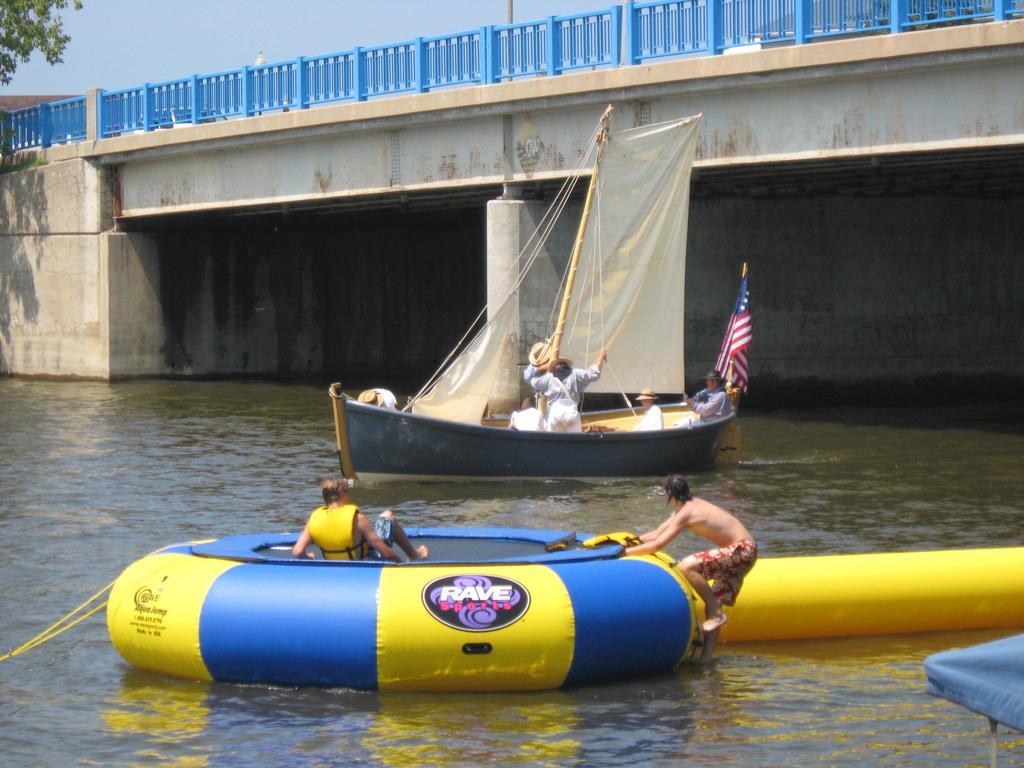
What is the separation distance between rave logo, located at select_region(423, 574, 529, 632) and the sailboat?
10.2m

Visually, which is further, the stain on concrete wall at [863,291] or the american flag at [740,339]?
the stain on concrete wall at [863,291]

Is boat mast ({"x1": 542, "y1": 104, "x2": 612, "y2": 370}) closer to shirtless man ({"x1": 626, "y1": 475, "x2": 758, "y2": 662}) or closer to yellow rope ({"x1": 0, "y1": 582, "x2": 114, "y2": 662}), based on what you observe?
yellow rope ({"x1": 0, "y1": 582, "x2": 114, "y2": 662})

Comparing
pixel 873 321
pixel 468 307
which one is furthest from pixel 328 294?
pixel 873 321

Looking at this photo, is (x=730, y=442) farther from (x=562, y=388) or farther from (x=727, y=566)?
(x=727, y=566)

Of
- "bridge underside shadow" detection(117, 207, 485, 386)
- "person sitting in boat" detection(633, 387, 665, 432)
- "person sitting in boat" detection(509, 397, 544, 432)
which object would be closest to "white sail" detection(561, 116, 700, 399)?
"person sitting in boat" detection(633, 387, 665, 432)

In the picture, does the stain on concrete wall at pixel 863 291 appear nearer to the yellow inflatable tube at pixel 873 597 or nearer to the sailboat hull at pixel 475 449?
the sailboat hull at pixel 475 449

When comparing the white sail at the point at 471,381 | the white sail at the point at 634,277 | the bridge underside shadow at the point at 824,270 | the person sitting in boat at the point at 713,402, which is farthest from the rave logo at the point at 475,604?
the bridge underside shadow at the point at 824,270

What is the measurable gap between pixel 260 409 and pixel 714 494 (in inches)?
560

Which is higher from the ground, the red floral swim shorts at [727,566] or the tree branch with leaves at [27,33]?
the tree branch with leaves at [27,33]

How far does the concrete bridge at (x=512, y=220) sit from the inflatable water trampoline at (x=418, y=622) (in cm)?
1301

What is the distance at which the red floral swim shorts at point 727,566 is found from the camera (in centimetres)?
1277

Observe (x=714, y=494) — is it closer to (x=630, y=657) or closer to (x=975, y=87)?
(x=975, y=87)

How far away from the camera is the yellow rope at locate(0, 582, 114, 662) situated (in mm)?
13539

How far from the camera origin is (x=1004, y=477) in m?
22.7
